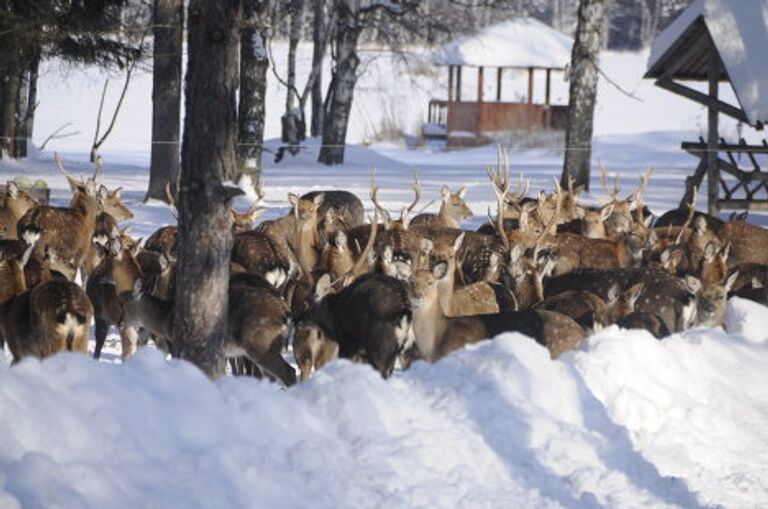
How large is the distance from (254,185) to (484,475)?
14.7m

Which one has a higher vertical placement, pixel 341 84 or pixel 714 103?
pixel 341 84

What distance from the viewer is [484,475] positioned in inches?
250

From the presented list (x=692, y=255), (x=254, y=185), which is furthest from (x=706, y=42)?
(x=692, y=255)

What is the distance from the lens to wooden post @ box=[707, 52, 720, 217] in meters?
20.4

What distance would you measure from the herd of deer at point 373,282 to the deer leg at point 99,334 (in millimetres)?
11

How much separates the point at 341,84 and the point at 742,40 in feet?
40.5

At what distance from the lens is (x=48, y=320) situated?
886 cm

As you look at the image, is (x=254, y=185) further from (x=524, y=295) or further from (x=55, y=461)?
(x=55, y=461)

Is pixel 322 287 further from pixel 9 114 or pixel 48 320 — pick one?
pixel 9 114

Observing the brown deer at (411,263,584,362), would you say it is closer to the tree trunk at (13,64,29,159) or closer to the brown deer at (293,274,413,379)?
the brown deer at (293,274,413,379)

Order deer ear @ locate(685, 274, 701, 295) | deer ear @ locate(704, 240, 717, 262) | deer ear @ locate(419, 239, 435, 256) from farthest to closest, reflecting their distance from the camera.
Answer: deer ear @ locate(704, 240, 717, 262) → deer ear @ locate(419, 239, 435, 256) → deer ear @ locate(685, 274, 701, 295)

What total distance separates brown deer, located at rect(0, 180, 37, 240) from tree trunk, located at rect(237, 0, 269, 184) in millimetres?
5963

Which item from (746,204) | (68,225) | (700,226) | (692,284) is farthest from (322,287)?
(746,204)

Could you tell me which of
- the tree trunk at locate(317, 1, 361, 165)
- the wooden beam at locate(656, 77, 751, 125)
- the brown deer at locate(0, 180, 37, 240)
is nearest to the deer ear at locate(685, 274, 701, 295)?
the brown deer at locate(0, 180, 37, 240)
